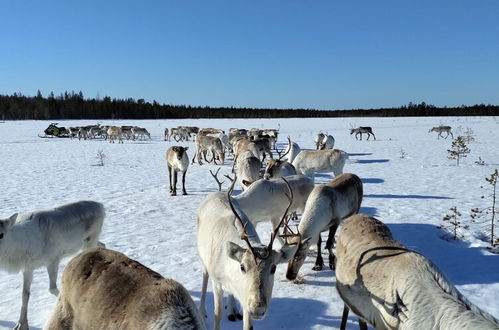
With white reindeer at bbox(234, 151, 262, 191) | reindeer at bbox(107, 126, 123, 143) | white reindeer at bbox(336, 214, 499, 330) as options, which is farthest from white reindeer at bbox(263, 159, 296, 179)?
reindeer at bbox(107, 126, 123, 143)

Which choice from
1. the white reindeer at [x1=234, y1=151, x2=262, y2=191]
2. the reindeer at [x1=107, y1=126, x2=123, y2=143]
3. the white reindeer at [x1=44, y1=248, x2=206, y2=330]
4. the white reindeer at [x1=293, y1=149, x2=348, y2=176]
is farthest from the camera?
the reindeer at [x1=107, y1=126, x2=123, y2=143]

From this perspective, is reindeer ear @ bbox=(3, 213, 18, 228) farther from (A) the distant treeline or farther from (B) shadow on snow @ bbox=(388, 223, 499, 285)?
(A) the distant treeline

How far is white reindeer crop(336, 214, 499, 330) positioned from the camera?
9.61ft

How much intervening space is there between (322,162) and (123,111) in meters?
87.4

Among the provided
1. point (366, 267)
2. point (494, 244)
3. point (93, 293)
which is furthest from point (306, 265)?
point (93, 293)

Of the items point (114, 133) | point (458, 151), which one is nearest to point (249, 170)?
point (458, 151)

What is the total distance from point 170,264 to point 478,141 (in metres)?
25.8

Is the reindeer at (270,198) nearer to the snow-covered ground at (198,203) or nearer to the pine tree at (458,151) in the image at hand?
the snow-covered ground at (198,203)

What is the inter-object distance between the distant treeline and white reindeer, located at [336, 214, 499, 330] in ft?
280

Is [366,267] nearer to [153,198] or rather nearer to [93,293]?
[93,293]

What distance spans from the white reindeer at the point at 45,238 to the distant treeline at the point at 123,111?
8283cm

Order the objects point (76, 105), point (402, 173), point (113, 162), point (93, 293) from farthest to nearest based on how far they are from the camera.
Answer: point (76, 105) < point (113, 162) < point (402, 173) < point (93, 293)

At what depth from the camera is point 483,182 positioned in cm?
1300

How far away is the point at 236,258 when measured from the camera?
3559 mm
